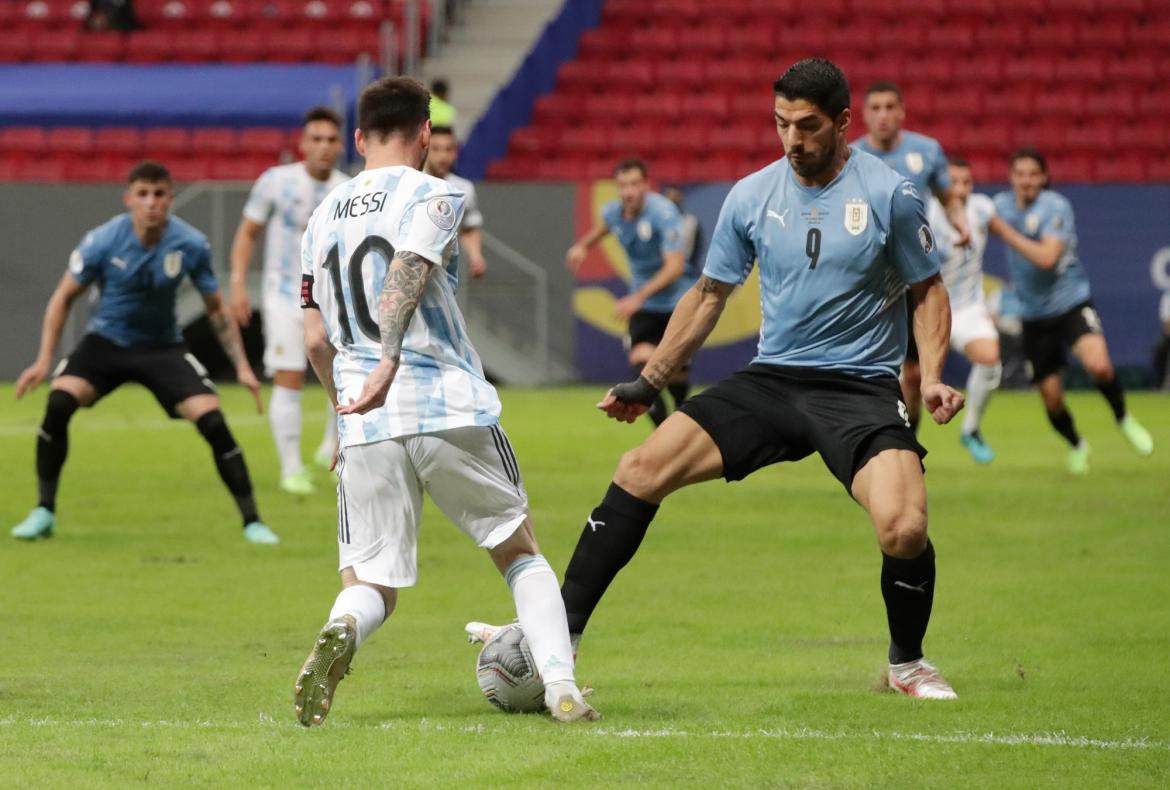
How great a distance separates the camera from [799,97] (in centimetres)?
619

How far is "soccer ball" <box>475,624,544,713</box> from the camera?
19.5ft

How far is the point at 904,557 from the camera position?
6152 mm

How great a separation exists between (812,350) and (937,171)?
570 cm

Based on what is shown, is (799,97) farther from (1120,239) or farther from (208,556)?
(1120,239)

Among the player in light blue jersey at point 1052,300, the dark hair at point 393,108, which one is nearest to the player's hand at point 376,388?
the dark hair at point 393,108

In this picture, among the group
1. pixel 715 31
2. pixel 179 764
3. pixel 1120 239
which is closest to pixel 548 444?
pixel 1120 239

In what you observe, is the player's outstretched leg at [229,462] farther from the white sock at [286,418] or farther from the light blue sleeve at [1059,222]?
the light blue sleeve at [1059,222]

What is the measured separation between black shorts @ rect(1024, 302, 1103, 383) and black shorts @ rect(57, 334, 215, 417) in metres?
6.60

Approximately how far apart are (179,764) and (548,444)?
1180cm

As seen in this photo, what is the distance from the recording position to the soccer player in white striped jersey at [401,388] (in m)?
5.56

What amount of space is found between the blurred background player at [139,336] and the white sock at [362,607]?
4974 millimetres

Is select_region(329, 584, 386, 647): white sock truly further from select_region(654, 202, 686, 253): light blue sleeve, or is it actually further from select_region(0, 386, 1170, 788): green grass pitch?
select_region(654, 202, 686, 253): light blue sleeve

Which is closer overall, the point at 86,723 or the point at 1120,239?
the point at 86,723

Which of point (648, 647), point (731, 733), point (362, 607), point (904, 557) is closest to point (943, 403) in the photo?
point (904, 557)
